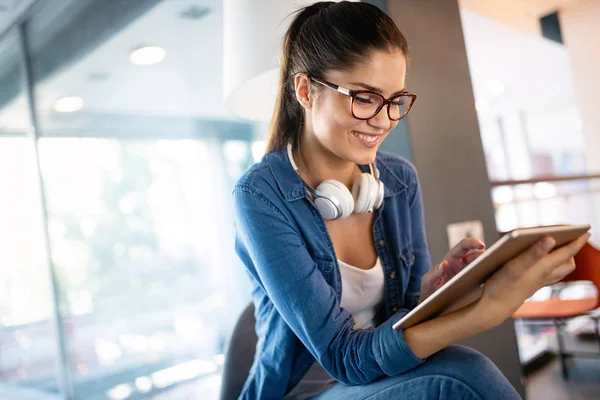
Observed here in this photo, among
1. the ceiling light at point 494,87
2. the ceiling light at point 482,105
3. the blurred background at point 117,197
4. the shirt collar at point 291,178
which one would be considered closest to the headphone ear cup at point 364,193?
the shirt collar at point 291,178

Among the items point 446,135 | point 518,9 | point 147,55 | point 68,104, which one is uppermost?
point 518,9

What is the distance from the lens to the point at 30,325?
2.16 meters

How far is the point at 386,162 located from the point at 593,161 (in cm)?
452

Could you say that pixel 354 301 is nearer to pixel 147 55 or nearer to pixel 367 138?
pixel 367 138

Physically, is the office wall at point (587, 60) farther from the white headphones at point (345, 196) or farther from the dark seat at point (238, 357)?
the dark seat at point (238, 357)

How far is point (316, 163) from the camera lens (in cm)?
124

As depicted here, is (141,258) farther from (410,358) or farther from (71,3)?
(410,358)

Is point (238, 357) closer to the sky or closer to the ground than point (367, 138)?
closer to the ground

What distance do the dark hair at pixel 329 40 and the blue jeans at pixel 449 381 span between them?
0.59 metres

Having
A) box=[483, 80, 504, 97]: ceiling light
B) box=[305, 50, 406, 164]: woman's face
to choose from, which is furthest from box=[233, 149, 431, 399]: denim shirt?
box=[483, 80, 504, 97]: ceiling light

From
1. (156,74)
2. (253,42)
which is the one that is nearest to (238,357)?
(253,42)

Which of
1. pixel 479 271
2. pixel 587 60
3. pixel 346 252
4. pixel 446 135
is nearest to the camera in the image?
pixel 479 271

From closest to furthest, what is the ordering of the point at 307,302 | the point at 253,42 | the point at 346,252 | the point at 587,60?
1. the point at 307,302
2. the point at 346,252
3. the point at 253,42
4. the point at 587,60

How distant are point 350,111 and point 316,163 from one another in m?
0.20
